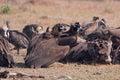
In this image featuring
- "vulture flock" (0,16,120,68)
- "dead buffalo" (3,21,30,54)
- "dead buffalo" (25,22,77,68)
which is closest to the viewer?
"dead buffalo" (25,22,77,68)

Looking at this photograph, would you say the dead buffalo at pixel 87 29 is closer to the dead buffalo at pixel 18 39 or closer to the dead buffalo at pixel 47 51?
the dead buffalo at pixel 18 39

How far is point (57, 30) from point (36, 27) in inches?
227

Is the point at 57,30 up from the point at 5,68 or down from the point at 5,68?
up

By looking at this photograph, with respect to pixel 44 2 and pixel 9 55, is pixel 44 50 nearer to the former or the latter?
pixel 9 55

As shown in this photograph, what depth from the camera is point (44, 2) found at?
135ft

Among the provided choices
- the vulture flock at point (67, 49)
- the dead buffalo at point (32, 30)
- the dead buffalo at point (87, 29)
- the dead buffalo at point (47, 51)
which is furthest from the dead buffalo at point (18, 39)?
the dead buffalo at point (47, 51)

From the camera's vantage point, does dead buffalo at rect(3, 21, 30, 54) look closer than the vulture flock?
No

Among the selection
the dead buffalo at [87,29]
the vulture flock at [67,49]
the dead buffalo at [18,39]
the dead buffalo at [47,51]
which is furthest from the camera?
the dead buffalo at [87,29]

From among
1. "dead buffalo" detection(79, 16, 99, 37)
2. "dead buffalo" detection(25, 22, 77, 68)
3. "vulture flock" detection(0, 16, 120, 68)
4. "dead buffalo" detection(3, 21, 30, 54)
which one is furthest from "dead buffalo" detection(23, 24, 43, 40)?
"dead buffalo" detection(25, 22, 77, 68)

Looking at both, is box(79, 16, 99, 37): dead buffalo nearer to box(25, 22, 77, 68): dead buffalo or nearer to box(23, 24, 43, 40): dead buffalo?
box(23, 24, 43, 40): dead buffalo

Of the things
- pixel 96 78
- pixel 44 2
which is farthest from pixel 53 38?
pixel 44 2

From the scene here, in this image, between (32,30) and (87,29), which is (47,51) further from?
(87,29)

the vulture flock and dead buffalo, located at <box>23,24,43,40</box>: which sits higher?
the vulture flock

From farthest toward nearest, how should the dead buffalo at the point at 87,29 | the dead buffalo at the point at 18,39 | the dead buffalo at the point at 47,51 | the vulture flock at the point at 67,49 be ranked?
the dead buffalo at the point at 87,29 < the dead buffalo at the point at 18,39 < the vulture flock at the point at 67,49 < the dead buffalo at the point at 47,51
